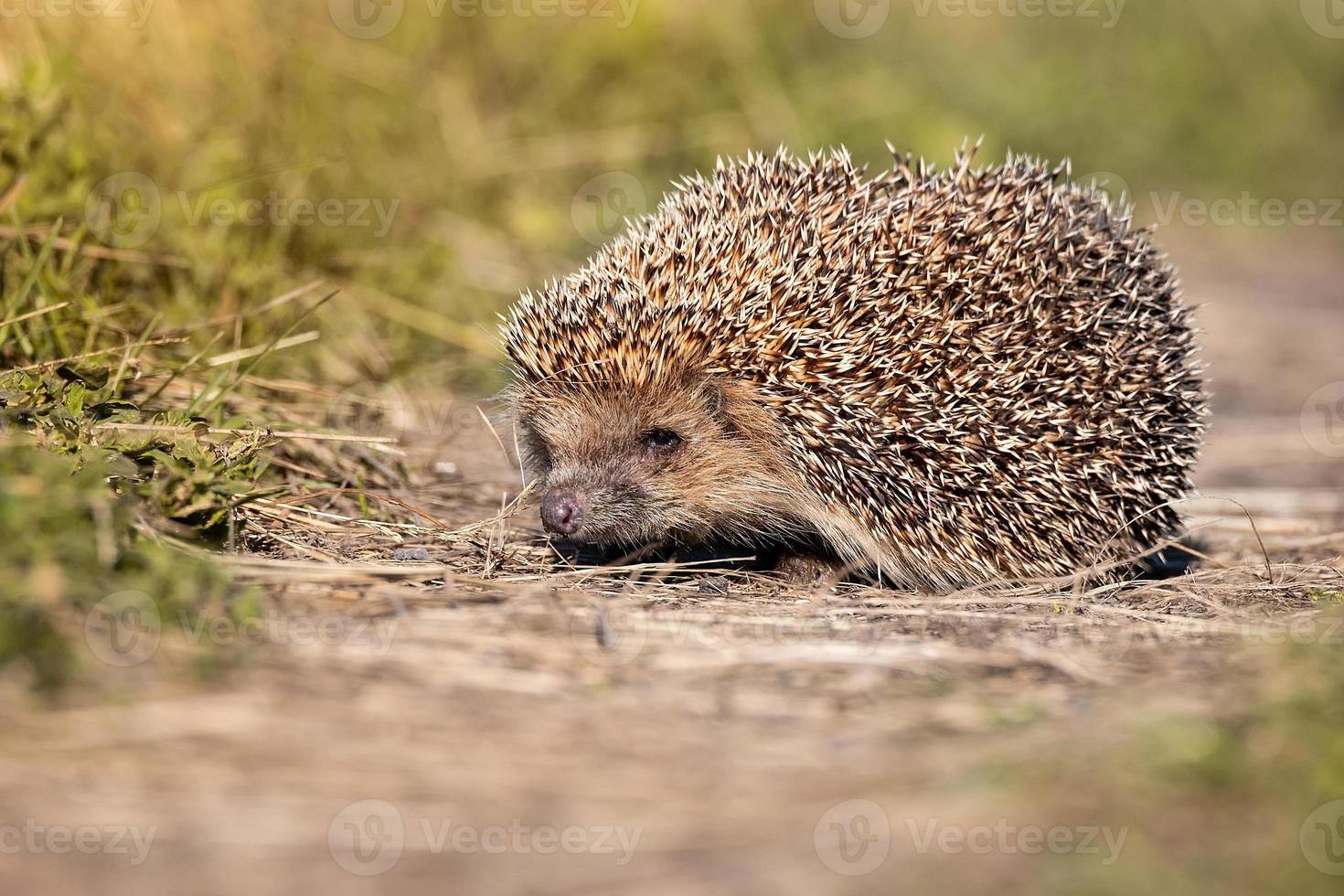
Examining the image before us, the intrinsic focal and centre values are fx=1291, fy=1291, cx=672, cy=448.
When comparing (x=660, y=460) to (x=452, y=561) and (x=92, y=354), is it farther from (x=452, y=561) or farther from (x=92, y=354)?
(x=92, y=354)

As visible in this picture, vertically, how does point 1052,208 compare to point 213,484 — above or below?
above

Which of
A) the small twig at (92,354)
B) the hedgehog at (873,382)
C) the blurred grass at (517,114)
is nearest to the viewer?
the small twig at (92,354)

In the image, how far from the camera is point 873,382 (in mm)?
5371

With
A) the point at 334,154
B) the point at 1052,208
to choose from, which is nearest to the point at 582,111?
the point at 334,154

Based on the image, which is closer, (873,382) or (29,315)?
(29,315)

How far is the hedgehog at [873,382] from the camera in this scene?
5383 mm

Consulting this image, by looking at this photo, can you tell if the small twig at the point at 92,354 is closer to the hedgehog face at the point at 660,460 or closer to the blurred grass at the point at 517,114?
the blurred grass at the point at 517,114

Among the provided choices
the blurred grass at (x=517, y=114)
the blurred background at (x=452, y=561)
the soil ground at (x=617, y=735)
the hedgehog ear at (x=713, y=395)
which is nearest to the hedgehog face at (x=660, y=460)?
the hedgehog ear at (x=713, y=395)

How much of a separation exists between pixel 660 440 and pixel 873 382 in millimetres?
965

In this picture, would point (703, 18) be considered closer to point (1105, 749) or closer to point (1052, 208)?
point (1052, 208)

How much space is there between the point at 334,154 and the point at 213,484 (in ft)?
14.3

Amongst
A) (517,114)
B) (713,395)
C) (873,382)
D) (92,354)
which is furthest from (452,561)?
(517,114)

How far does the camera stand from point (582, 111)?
36.9 ft

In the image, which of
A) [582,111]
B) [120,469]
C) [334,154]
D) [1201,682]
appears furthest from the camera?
[582,111]
